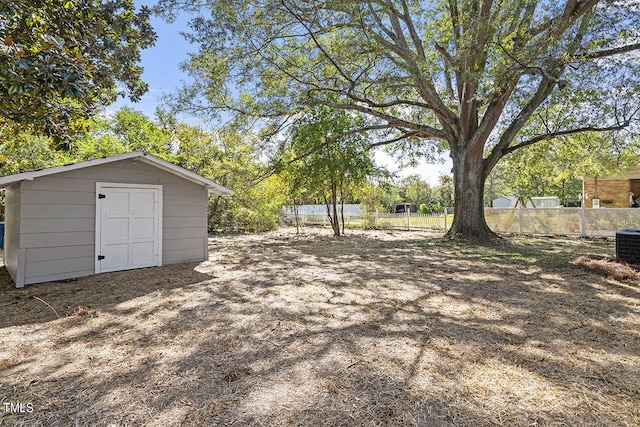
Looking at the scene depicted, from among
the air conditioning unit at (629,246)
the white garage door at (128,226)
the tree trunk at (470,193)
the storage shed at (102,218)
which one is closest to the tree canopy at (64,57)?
the storage shed at (102,218)

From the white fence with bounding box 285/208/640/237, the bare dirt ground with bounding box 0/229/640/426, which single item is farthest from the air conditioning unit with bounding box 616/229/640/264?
the white fence with bounding box 285/208/640/237

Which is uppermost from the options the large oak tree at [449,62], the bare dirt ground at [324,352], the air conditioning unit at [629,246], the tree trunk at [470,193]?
the large oak tree at [449,62]

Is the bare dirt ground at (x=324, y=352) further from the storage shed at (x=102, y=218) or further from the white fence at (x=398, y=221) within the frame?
the white fence at (x=398, y=221)

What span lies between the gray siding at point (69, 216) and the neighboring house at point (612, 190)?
1822 centimetres

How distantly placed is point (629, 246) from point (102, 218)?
9.59 meters

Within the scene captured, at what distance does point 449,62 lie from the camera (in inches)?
270

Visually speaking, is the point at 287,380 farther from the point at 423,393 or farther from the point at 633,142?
the point at 633,142

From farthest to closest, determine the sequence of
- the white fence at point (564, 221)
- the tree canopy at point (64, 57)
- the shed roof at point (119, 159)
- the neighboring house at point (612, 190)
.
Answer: the neighboring house at point (612, 190), the white fence at point (564, 221), the shed roof at point (119, 159), the tree canopy at point (64, 57)

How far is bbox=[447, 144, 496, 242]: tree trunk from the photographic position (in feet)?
30.7

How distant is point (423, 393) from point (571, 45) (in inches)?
263

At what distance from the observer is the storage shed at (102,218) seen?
5066 mm

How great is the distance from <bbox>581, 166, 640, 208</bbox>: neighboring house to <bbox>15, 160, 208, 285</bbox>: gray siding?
18.2 metres

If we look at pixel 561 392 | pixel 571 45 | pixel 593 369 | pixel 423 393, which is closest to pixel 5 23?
pixel 423 393

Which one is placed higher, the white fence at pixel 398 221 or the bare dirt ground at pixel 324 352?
the white fence at pixel 398 221
